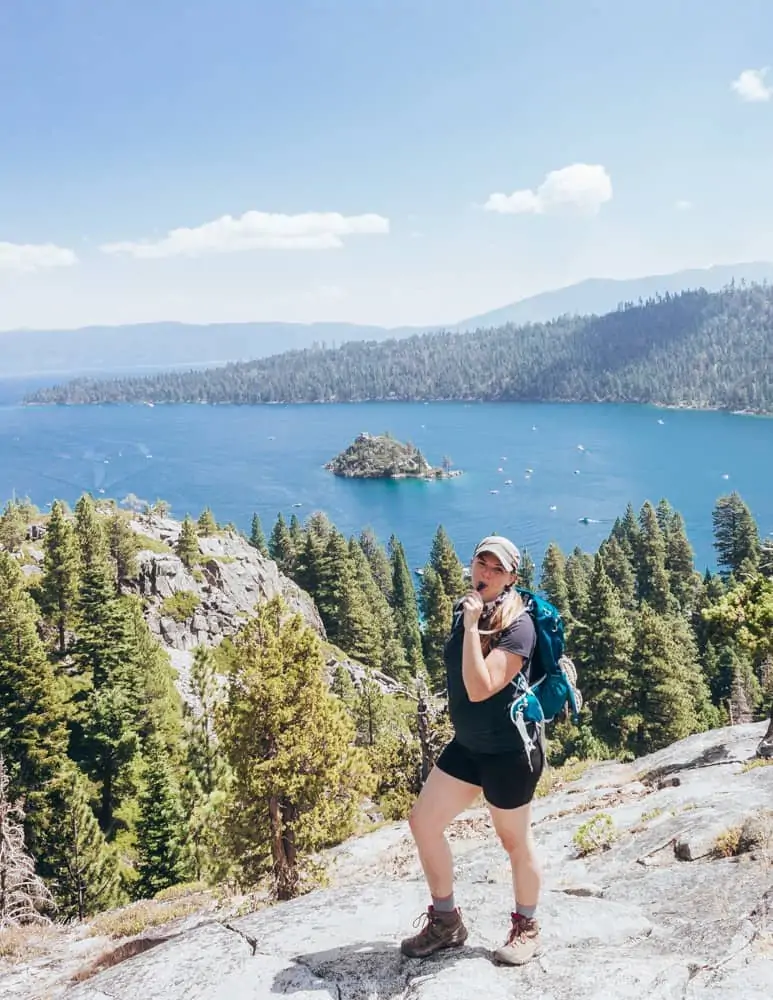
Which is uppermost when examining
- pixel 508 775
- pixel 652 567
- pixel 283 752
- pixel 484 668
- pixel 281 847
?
pixel 484 668

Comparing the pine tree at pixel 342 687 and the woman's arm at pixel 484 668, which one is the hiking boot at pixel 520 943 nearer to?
the woman's arm at pixel 484 668

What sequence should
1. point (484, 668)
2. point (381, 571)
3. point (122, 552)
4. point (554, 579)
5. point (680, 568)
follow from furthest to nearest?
point (381, 571) → point (680, 568) → point (554, 579) → point (122, 552) → point (484, 668)

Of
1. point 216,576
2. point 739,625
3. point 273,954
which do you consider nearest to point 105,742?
point 216,576

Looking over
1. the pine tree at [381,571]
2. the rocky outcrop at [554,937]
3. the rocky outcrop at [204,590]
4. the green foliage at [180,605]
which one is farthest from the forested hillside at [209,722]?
the pine tree at [381,571]

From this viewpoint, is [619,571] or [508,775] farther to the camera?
[619,571]

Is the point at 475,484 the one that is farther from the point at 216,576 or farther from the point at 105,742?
the point at 105,742

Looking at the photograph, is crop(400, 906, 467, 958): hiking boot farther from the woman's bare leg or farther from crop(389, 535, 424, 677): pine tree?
crop(389, 535, 424, 677): pine tree

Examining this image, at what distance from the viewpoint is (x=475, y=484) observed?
169250 millimetres

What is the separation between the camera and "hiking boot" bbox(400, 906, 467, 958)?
5621mm

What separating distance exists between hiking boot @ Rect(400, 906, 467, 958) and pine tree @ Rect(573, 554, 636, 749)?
35763 mm

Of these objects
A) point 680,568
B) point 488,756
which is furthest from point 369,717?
point 680,568

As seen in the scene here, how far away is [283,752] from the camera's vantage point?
14.3 metres

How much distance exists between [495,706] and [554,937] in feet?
7.95

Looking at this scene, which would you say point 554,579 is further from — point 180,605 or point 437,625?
point 180,605
